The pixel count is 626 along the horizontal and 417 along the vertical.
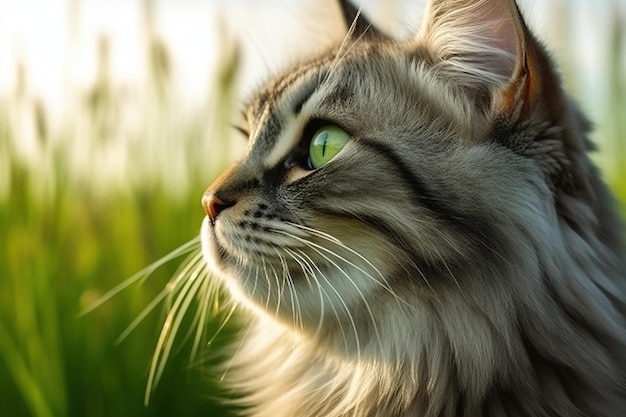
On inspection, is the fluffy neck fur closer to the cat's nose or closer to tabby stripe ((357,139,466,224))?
tabby stripe ((357,139,466,224))

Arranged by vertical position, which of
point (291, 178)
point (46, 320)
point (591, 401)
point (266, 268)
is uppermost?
point (291, 178)

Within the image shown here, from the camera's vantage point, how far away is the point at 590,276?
1266 millimetres

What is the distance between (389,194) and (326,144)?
0.16m

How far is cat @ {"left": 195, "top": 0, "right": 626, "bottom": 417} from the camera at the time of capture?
47.8 inches

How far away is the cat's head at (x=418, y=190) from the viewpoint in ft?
3.97

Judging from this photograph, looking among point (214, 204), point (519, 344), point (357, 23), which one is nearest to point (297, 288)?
point (214, 204)

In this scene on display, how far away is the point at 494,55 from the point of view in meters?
1.25

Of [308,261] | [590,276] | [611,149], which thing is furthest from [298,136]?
[611,149]

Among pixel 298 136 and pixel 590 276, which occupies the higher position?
pixel 298 136

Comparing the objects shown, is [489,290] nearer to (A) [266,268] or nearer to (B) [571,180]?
(B) [571,180]

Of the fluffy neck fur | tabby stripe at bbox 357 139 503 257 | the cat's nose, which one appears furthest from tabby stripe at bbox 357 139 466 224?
the cat's nose

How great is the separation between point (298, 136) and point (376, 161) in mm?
169

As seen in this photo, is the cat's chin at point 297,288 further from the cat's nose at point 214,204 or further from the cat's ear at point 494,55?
the cat's ear at point 494,55

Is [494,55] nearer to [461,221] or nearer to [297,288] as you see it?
[461,221]
